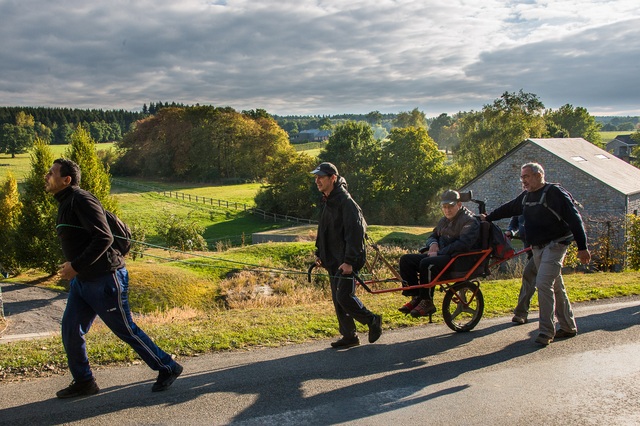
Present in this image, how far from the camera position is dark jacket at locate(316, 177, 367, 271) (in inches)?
249

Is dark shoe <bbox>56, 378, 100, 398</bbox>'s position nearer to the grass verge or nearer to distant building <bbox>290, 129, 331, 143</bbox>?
the grass verge

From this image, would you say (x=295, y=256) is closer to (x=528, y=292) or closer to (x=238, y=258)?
(x=238, y=258)

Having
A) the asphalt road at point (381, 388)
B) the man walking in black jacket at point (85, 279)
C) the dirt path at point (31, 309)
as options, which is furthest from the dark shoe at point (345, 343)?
the dirt path at point (31, 309)

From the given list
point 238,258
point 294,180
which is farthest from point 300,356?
point 294,180

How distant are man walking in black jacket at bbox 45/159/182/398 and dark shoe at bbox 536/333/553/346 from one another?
464 centimetres

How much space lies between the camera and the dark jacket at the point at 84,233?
5.01 m

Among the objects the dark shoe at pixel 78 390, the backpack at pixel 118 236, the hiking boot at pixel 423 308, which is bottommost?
Answer: the dark shoe at pixel 78 390

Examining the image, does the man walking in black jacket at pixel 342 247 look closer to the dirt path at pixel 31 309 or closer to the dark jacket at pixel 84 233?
the dark jacket at pixel 84 233

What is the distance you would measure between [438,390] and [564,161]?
31.8m

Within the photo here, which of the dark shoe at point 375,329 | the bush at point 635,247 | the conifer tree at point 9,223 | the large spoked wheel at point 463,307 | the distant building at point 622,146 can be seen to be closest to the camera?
the dark shoe at point 375,329

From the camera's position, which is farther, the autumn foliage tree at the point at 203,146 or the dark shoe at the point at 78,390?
the autumn foliage tree at the point at 203,146

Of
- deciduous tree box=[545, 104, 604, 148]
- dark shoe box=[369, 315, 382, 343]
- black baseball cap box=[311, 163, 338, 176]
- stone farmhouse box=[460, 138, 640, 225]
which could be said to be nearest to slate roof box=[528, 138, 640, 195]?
stone farmhouse box=[460, 138, 640, 225]

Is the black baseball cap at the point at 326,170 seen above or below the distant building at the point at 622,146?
below

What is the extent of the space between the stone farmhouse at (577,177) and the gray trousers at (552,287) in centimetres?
2354
